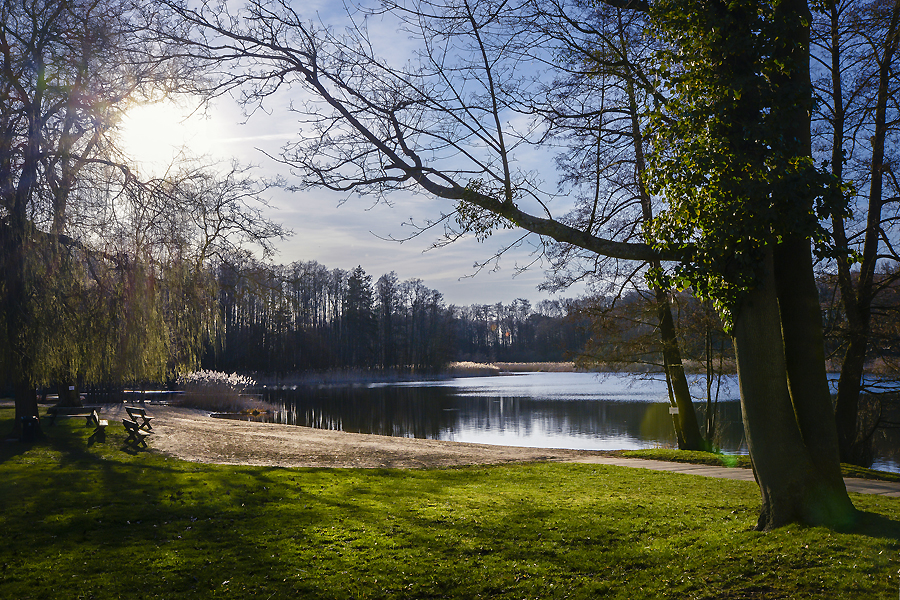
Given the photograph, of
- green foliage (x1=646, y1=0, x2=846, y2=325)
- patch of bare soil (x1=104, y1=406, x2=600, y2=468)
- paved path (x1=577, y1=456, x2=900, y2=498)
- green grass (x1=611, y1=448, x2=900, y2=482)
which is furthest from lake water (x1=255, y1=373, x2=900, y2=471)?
green foliage (x1=646, y1=0, x2=846, y2=325)

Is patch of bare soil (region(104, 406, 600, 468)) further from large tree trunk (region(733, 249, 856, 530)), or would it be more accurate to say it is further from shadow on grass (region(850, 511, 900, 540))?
shadow on grass (region(850, 511, 900, 540))

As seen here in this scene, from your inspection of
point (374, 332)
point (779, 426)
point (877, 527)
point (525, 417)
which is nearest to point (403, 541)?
point (779, 426)

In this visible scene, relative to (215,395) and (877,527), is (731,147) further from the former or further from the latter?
(215,395)

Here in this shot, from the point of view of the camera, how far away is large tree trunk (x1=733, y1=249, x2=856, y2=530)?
17.7ft

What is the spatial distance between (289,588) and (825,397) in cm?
535

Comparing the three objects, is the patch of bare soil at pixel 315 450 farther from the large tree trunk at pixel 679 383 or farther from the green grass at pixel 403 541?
the green grass at pixel 403 541

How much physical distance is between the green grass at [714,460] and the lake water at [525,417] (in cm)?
282

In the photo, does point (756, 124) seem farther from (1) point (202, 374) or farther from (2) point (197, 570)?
(1) point (202, 374)

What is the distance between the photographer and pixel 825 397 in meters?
5.74

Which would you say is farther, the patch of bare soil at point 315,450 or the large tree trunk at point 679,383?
the large tree trunk at point 679,383

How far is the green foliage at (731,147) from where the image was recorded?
5340 millimetres

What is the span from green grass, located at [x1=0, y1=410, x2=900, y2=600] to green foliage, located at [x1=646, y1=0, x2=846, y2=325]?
2412 millimetres

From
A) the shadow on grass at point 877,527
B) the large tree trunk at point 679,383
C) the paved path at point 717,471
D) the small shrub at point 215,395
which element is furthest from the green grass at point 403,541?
the small shrub at point 215,395

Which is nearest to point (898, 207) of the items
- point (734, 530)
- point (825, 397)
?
point (825, 397)
